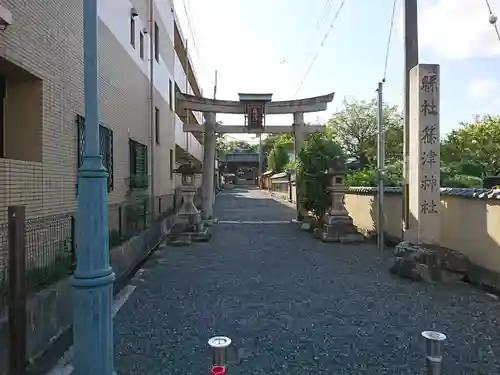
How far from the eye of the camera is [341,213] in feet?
43.3

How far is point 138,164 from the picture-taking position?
13.6 m

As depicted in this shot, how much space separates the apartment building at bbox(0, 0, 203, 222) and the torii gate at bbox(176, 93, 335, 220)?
3.76 m

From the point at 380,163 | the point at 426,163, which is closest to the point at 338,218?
the point at 380,163

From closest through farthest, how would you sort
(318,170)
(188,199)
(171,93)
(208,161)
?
1. (188,199)
2. (318,170)
3. (208,161)
4. (171,93)

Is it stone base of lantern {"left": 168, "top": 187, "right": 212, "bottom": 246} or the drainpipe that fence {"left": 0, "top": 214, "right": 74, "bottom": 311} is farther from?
the drainpipe

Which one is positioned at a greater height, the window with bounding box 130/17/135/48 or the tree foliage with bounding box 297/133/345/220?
the window with bounding box 130/17/135/48

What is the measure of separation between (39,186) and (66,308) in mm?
1971

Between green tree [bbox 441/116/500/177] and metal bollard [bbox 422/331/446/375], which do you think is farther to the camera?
green tree [bbox 441/116/500/177]

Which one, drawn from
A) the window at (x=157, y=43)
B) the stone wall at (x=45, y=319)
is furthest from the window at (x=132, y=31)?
the stone wall at (x=45, y=319)

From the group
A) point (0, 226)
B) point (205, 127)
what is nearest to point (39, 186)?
point (0, 226)

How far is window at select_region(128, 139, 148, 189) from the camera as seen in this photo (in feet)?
41.0

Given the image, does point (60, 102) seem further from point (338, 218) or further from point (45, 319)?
point (338, 218)

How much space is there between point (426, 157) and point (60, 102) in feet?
22.0

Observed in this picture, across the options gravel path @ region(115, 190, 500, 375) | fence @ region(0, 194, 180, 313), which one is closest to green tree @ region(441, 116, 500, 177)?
gravel path @ region(115, 190, 500, 375)
